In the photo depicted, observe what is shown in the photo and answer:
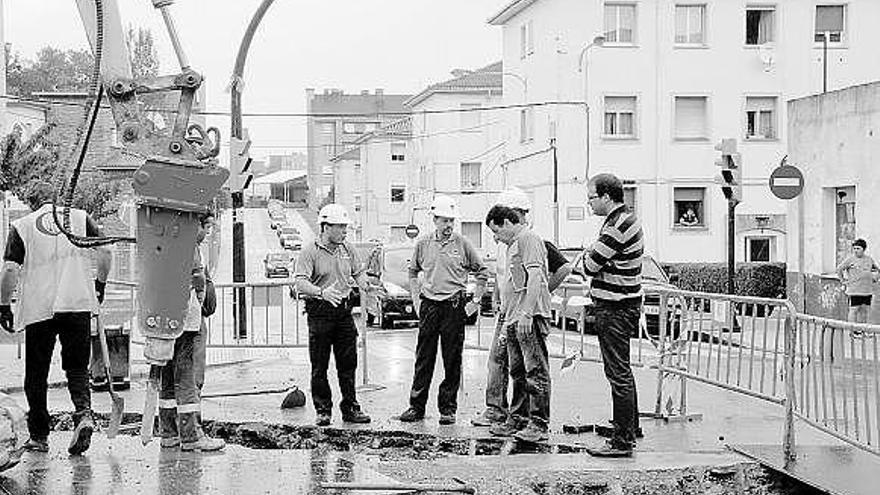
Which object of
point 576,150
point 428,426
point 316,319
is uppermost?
point 576,150

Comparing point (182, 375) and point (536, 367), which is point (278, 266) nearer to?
point (536, 367)

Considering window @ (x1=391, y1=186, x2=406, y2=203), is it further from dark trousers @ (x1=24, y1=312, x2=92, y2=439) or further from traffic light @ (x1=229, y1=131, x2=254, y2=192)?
traffic light @ (x1=229, y1=131, x2=254, y2=192)

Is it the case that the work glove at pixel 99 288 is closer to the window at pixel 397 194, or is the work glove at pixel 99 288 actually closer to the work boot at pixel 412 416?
the work boot at pixel 412 416

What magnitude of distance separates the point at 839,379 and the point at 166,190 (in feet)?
14.3

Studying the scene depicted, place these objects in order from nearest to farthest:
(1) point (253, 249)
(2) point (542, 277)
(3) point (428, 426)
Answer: (2) point (542, 277) < (3) point (428, 426) < (1) point (253, 249)

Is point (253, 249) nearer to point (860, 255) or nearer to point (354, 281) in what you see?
point (860, 255)

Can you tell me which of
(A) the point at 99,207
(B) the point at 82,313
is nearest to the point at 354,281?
(B) the point at 82,313

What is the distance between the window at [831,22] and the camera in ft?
133

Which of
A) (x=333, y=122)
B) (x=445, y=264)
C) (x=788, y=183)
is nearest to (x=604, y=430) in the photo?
(x=445, y=264)

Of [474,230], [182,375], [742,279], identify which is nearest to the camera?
[182,375]

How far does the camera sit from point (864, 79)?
41.2 m

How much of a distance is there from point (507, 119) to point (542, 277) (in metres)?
37.2

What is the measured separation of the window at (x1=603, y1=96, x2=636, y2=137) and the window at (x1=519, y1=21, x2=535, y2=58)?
4504mm

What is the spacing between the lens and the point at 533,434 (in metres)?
10.2
